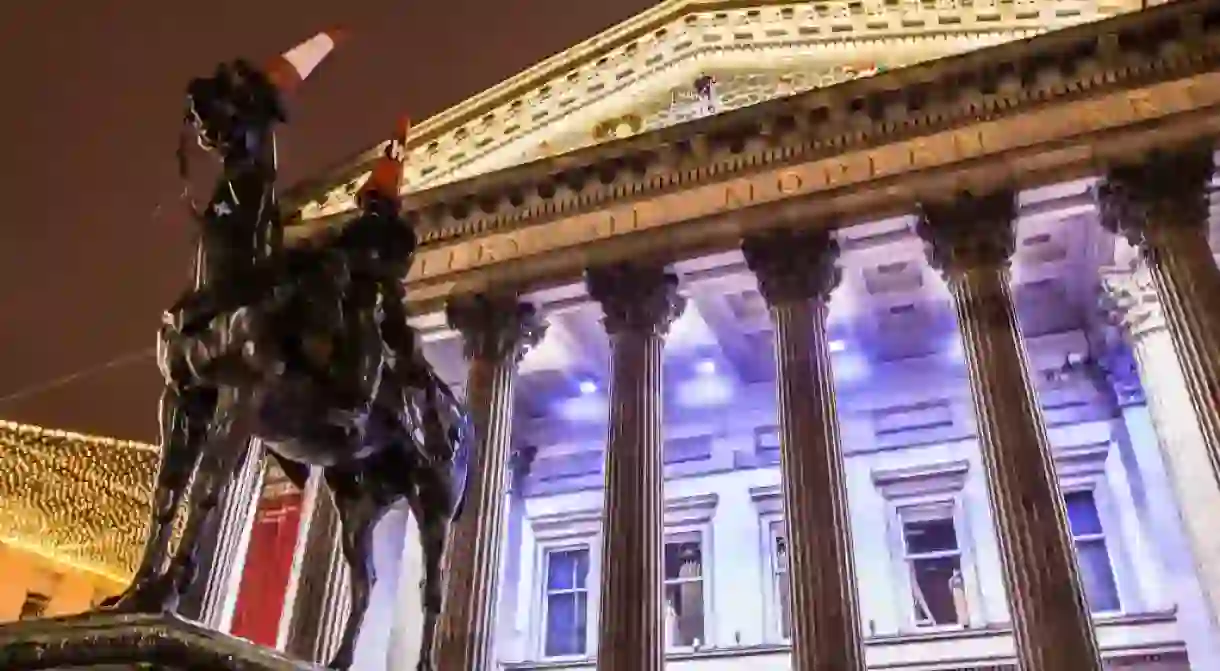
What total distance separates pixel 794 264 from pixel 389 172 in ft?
24.3

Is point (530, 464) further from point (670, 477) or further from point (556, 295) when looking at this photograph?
point (556, 295)

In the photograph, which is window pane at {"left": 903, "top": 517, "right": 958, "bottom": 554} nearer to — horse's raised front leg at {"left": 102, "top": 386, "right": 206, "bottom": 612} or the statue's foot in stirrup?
horse's raised front leg at {"left": 102, "top": 386, "right": 206, "bottom": 612}

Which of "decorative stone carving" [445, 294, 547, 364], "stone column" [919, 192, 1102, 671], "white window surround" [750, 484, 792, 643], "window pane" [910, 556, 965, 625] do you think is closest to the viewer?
"stone column" [919, 192, 1102, 671]

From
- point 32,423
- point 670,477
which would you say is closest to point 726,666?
point 670,477

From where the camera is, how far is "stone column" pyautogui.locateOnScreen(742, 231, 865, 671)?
30.5 feet

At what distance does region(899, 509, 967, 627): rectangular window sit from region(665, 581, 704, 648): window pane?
2973 millimetres

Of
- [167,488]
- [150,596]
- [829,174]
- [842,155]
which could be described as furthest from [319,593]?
[150,596]

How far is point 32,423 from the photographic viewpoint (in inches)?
657

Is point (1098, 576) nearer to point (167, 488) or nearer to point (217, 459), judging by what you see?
point (217, 459)

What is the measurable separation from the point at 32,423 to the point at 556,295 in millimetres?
9586

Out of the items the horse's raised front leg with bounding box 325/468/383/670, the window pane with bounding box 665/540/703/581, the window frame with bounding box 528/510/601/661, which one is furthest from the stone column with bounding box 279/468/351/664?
the horse's raised front leg with bounding box 325/468/383/670

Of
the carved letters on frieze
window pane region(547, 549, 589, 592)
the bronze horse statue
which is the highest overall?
the carved letters on frieze

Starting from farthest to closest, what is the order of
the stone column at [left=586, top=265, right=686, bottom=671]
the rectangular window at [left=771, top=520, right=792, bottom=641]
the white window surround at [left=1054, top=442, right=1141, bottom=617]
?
the rectangular window at [left=771, top=520, right=792, bottom=641], the white window surround at [left=1054, top=442, right=1141, bottom=617], the stone column at [left=586, top=265, right=686, bottom=671]

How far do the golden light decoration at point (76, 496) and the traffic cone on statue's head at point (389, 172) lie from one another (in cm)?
1211
